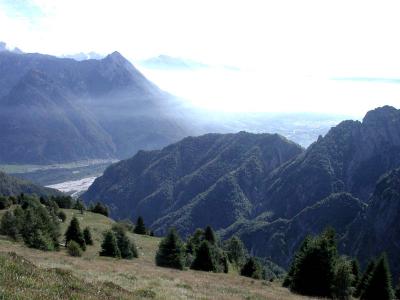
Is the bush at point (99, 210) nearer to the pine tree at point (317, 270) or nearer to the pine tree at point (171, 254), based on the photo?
the pine tree at point (171, 254)

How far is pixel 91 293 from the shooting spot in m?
17.4

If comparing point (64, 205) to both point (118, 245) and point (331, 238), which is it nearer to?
point (118, 245)

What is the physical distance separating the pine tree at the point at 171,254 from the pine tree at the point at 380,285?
26.1m

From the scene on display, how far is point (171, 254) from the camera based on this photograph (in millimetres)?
64938

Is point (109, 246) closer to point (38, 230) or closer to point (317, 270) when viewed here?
point (38, 230)

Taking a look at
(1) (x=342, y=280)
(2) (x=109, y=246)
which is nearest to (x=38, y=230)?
(2) (x=109, y=246)

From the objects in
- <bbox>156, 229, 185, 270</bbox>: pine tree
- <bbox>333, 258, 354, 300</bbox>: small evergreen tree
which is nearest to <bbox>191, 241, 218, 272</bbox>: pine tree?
<bbox>156, 229, 185, 270</bbox>: pine tree

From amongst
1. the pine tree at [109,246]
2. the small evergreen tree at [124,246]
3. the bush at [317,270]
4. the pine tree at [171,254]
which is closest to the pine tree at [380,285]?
the bush at [317,270]

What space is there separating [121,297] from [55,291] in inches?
134

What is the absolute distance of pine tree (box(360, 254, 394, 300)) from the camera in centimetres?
4853

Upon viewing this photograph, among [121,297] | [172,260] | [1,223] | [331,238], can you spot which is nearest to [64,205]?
[1,223]

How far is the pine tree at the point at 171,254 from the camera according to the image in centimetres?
6397


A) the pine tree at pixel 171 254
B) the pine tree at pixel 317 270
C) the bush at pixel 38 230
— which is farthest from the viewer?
the pine tree at pixel 171 254

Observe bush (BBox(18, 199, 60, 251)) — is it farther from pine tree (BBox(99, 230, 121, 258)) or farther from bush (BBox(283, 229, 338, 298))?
bush (BBox(283, 229, 338, 298))
